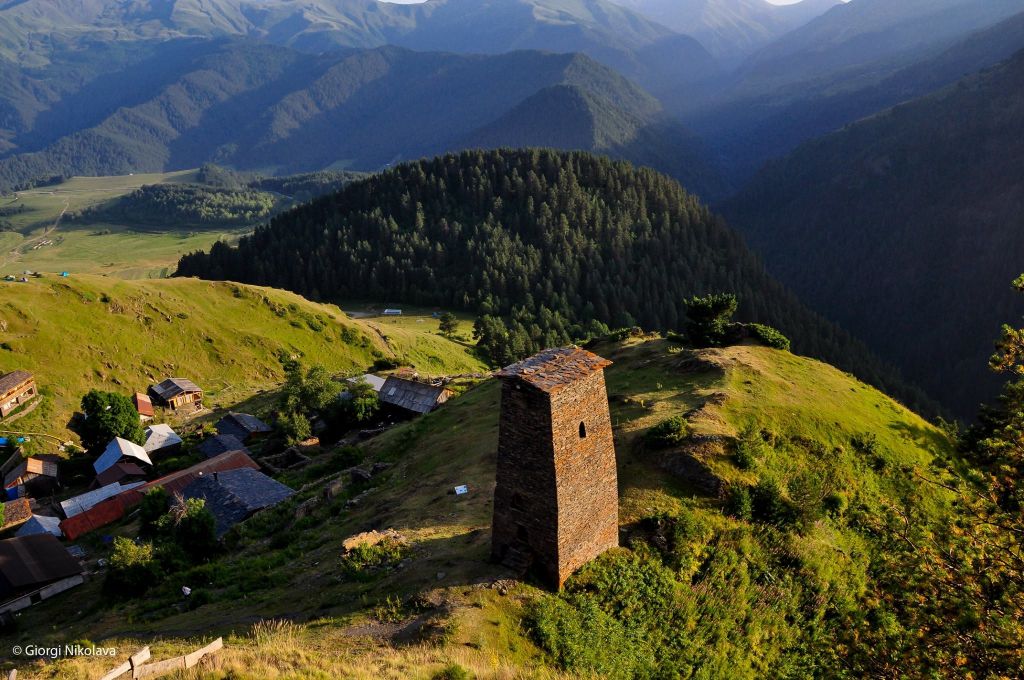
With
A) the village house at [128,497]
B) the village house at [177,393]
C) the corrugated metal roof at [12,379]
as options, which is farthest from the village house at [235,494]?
the corrugated metal roof at [12,379]

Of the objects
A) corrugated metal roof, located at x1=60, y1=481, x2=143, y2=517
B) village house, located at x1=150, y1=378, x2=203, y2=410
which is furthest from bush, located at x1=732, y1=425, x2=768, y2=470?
village house, located at x1=150, y1=378, x2=203, y2=410

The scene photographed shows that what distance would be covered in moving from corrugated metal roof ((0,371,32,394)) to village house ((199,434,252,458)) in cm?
2867

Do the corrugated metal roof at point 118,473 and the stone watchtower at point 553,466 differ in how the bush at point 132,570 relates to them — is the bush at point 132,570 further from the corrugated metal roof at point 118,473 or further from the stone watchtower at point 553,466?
the corrugated metal roof at point 118,473

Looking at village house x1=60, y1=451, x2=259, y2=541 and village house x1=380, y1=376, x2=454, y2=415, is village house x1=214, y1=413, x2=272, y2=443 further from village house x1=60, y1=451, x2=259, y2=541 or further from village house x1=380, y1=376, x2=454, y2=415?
village house x1=380, y1=376, x2=454, y2=415

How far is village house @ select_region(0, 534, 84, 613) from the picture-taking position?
42.0m

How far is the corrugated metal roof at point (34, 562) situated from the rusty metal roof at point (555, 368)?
42055 mm

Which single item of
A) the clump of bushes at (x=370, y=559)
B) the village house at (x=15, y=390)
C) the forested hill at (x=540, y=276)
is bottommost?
Answer: the forested hill at (x=540, y=276)

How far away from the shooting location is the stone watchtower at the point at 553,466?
71.6 ft

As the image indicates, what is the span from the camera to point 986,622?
15273 millimetres

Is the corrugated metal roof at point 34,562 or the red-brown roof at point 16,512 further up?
the corrugated metal roof at point 34,562

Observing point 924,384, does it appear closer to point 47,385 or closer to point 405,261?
point 405,261

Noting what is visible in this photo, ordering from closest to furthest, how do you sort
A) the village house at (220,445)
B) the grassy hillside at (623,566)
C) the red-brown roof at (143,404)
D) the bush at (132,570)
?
the grassy hillside at (623,566)
the bush at (132,570)
the village house at (220,445)
the red-brown roof at (143,404)

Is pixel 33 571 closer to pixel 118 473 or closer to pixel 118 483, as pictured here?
pixel 118 483

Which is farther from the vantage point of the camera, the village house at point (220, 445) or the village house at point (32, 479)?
the village house at point (220, 445)
